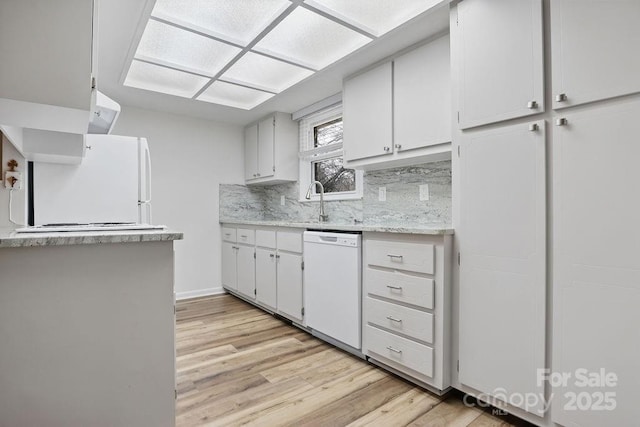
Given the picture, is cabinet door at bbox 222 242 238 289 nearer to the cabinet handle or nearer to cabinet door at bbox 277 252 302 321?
cabinet door at bbox 277 252 302 321

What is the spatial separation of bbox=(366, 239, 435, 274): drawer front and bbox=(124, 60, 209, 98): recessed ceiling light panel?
2.15 m

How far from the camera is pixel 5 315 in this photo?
1159 mm

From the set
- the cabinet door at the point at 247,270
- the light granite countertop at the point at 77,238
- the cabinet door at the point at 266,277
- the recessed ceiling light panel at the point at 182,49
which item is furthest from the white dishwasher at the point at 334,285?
the recessed ceiling light panel at the point at 182,49

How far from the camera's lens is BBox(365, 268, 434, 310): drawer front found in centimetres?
190

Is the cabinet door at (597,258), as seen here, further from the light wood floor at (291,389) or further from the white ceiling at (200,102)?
the white ceiling at (200,102)

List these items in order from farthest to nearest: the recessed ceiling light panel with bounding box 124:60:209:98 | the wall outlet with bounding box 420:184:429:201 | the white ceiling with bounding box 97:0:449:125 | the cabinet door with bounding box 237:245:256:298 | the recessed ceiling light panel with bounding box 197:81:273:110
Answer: the cabinet door with bounding box 237:245:256:298 → the recessed ceiling light panel with bounding box 197:81:273:110 → the recessed ceiling light panel with bounding box 124:60:209:98 → the wall outlet with bounding box 420:184:429:201 → the white ceiling with bounding box 97:0:449:125

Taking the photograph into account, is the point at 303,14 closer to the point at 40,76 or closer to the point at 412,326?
the point at 40,76

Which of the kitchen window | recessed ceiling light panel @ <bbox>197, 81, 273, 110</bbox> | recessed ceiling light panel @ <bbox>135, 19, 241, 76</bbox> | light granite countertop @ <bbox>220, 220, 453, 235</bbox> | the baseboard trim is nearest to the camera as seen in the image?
light granite countertop @ <bbox>220, 220, 453, 235</bbox>

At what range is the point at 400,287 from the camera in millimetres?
2053

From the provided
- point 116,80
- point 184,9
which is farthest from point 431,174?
point 116,80

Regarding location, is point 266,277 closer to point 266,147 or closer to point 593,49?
point 266,147

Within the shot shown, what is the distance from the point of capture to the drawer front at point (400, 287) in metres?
1.90

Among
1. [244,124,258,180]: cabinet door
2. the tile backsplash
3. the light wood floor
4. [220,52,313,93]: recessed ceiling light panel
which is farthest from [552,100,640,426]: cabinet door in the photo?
[244,124,258,180]: cabinet door

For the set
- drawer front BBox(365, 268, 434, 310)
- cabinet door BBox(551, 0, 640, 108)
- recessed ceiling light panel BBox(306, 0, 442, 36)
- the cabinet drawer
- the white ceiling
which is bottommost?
the cabinet drawer
